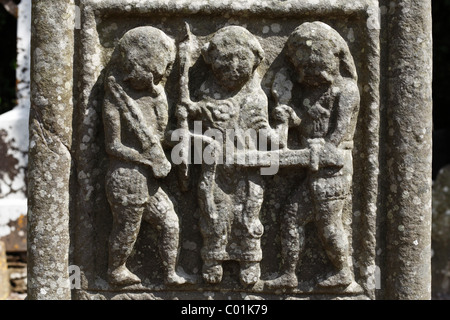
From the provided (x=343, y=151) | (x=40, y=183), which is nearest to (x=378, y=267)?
(x=343, y=151)

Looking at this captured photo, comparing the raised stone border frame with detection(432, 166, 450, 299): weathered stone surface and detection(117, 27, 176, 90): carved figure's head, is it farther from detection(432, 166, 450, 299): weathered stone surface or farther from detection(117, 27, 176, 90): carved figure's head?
detection(432, 166, 450, 299): weathered stone surface

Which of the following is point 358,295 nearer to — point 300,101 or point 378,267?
point 378,267

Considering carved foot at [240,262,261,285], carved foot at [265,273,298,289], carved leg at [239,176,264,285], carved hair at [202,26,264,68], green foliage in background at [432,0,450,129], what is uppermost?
green foliage in background at [432,0,450,129]

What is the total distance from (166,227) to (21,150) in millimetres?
2372

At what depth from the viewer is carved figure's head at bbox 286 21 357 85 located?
3346 mm

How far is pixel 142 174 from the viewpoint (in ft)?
11.1

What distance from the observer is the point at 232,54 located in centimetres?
334

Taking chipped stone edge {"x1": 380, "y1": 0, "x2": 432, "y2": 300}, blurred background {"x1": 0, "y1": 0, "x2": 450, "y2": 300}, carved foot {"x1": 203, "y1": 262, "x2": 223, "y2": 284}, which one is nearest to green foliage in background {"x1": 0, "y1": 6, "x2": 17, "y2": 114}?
blurred background {"x1": 0, "y1": 0, "x2": 450, "y2": 300}

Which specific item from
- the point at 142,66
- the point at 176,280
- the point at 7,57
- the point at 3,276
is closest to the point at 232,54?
the point at 142,66

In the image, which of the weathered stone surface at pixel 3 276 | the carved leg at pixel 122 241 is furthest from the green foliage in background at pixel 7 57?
the carved leg at pixel 122 241

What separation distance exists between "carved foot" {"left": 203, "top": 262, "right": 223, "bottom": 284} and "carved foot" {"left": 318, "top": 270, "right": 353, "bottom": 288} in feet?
1.66

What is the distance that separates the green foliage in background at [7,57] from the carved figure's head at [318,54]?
14.6 ft

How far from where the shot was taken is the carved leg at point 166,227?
11.1 feet

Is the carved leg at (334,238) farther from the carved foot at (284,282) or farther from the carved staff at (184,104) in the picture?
the carved staff at (184,104)
